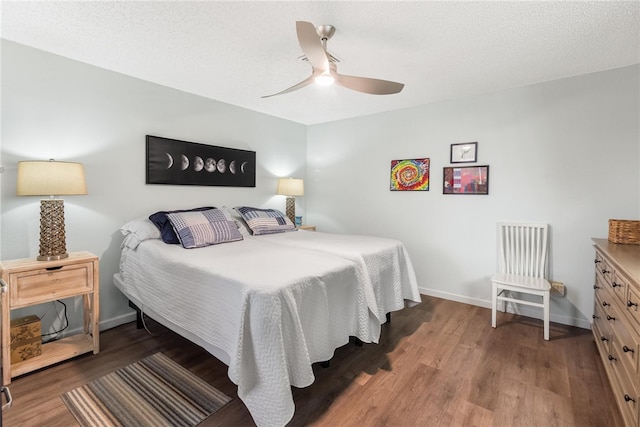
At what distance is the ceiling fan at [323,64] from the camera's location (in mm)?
1708

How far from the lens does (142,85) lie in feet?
9.64

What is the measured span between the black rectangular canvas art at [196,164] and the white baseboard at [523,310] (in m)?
2.69

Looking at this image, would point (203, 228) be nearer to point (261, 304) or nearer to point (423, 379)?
point (261, 304)

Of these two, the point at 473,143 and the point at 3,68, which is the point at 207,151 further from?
the point at 473,143

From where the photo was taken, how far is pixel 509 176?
313 centimetres

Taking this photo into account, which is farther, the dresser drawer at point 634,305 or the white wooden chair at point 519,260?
the white wooden chair at point 519,260

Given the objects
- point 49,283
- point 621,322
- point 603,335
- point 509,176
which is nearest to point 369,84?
point 509,176

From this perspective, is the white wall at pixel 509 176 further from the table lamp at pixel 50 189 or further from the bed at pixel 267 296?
the table lamp at pixel 50 189

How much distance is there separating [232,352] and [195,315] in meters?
0.45

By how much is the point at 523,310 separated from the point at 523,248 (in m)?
0.64

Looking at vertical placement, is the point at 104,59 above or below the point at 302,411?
above

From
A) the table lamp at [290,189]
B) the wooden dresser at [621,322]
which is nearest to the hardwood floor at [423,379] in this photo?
the wooden dresser at [621,322]

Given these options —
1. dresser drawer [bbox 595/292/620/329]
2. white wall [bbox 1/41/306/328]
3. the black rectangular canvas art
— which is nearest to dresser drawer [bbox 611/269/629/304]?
dresser drawer [bbox 595/292/620/329]

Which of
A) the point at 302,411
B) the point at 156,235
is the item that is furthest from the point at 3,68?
the point at 302,411
